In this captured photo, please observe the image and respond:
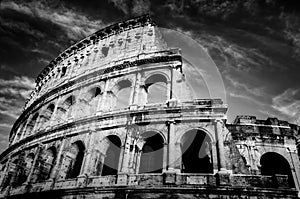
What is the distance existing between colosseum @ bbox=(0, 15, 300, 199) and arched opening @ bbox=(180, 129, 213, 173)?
0.05m

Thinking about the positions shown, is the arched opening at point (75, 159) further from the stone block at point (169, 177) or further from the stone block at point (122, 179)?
the stone block at point (169, 177)

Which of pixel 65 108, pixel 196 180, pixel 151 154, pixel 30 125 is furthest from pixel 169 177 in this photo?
pixel 30 125

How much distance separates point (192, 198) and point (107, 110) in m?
6.35

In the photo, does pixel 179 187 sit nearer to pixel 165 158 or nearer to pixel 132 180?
pixel 165 158

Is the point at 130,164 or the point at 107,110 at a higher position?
the point at 107,110

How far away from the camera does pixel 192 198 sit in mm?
7359

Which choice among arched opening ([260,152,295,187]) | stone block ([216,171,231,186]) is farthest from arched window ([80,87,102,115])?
arched opening ([260,152,295,187])

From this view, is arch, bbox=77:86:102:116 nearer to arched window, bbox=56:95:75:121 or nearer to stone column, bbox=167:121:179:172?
arched window, bbox=56:95:75:121

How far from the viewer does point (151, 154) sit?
33.7ft

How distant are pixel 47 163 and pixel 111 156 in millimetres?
3598

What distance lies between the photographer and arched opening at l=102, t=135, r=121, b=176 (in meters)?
10.5

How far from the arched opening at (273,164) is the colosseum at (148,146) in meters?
0.04

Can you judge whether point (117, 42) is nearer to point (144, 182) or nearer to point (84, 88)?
point (84, 88)

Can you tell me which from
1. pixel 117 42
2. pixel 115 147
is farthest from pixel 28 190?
pixel 117 42
